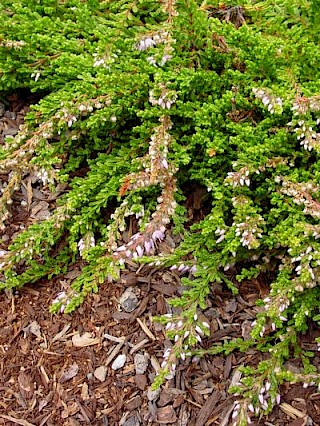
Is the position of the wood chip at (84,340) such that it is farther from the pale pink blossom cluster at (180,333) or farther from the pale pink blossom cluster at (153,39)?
the pale pink blossom cluster at (153,39)

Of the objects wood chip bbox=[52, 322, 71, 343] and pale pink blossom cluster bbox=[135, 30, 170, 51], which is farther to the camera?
wood chip bbox=[52, 322, 71, 343]

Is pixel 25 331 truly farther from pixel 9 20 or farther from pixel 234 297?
pixel 9 20

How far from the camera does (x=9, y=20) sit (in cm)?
339

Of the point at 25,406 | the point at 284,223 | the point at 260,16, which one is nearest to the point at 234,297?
the point at 284,223

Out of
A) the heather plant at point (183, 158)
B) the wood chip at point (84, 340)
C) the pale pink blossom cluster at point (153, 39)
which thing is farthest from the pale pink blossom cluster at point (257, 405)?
the pale pink blossom cluster at point (153, 39)

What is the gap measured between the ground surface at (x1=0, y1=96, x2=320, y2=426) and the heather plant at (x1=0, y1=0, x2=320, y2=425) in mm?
78

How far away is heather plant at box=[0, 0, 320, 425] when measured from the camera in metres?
2.70

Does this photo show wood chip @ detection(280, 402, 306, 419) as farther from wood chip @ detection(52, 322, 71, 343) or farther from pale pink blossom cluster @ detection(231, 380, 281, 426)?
wood chip @ detection(52, 322, 71, 343)

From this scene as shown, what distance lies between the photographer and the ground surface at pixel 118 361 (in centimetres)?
282

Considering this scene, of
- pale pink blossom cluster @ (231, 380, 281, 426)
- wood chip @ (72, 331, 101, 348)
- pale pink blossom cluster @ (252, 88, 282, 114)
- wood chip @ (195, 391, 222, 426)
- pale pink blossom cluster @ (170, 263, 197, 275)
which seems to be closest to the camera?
pale pink blossom cluster @ (231, 380, 281, 426)

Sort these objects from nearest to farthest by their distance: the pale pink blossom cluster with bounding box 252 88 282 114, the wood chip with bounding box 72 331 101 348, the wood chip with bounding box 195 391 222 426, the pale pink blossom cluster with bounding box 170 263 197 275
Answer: the pale pink blossom cluster with bounding box 252 88 282 114
the wood chip with bounding box 195 391 222 426
the pale pink blossom cluster with bounding box 170 263 197 275
the wood chip with bounding box 72 331 101 348

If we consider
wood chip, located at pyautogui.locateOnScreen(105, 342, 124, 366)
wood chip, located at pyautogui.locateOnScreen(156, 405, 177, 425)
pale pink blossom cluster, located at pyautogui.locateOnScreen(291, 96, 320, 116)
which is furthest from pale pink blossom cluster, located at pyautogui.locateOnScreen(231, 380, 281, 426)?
pale pink blossom cluster, located at pyautogui.locateOnScreen(291, 96, 320, 116)

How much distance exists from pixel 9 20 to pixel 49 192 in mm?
958

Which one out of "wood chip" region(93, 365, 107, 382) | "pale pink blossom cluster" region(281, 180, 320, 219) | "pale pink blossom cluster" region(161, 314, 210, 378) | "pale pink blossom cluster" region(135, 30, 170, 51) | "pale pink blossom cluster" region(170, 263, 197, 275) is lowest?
"wood chip" region(93, 365, 107, 382)
